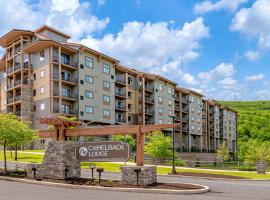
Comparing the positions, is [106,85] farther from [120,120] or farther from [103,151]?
[103,151]

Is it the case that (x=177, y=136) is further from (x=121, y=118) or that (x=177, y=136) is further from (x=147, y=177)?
(x=147, y=177)

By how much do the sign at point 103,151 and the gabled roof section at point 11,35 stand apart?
4886cm

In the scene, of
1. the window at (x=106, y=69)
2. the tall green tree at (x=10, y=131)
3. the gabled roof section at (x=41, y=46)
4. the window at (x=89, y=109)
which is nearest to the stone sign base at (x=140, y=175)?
the tall green tree at (x=10, y=131)

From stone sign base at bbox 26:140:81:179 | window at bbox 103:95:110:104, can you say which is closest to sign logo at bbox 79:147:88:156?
stone sign base at bbox 26:140:81:179

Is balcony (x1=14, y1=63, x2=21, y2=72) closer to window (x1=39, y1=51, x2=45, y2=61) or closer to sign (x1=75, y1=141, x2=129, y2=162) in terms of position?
window (x1=39, y1=51, x2=45, y2=61)

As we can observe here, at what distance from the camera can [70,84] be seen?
211 feet

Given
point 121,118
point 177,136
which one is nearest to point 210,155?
point 177,136

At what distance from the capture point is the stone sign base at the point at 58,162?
2159 centimetres

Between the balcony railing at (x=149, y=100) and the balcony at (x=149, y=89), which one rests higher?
the balcony at (x=149, y=89)

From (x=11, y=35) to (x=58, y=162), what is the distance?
53.0m

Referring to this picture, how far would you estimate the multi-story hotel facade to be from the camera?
205 feet

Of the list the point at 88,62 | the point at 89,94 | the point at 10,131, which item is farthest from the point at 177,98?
the point at 10,131

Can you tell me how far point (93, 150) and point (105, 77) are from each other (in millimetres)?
49113

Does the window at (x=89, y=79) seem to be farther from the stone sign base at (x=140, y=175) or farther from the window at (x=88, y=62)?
the stone sign base at (x=140, y=175)
